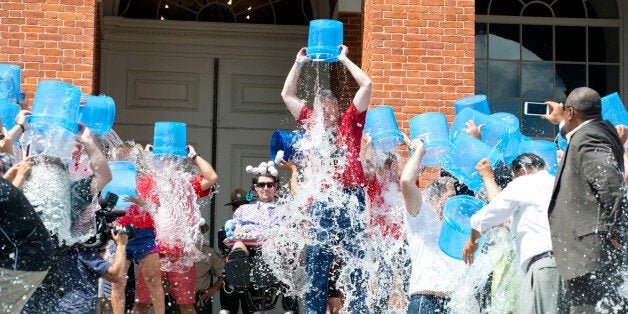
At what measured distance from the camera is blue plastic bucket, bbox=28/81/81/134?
7.20 metres

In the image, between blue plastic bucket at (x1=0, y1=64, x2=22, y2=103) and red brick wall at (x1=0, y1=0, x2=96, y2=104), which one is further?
red brick wall at (x1=0, y1=0, x2=96, y2=104)

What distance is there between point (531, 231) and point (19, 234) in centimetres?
300

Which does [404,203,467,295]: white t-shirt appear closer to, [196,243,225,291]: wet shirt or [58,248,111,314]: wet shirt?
[58,248,111,314]: wet shirt

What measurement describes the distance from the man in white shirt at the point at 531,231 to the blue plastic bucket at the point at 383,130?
66.2 inches

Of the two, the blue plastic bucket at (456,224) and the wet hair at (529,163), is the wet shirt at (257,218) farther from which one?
the wet hair at (529,163)

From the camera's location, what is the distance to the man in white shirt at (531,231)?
257 inches

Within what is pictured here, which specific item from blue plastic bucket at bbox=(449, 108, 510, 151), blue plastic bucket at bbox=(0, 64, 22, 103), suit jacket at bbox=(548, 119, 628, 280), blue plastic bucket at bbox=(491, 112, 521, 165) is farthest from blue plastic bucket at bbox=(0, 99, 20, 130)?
suit jacket at bbox=(548, 119, 628, 280)

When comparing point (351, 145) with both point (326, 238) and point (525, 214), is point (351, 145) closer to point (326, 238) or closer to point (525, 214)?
point (326, 238)

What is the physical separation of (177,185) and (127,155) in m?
0.50

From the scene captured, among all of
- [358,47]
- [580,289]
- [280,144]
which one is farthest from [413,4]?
[580,289]

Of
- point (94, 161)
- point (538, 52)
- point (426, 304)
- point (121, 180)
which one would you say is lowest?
point (426, 304)

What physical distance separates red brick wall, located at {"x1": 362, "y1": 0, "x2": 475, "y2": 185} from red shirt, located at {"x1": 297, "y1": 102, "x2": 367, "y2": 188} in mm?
2776

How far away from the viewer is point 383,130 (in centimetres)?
834

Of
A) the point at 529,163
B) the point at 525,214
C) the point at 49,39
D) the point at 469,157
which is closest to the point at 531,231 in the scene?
the point at 525,214
